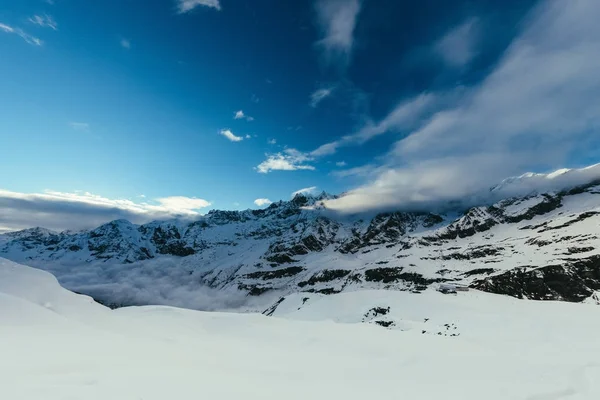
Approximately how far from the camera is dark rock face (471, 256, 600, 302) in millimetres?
97312

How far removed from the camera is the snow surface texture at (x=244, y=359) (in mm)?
6996

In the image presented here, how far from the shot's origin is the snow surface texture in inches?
275

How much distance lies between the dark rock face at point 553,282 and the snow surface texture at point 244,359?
99.6m

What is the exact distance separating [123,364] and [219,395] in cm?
293

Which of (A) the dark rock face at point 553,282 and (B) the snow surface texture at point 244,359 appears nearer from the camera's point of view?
(B) the snow surface texture at point 244,359

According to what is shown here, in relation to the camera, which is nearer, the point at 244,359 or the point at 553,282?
the point at 244,359

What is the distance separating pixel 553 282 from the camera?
339 ft

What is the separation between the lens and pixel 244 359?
10984 millimetres

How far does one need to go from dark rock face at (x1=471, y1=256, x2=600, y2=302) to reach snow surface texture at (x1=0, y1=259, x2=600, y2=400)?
99569mm

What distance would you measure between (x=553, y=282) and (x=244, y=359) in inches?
5013

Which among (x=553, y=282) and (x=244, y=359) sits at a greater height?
(x=553, y=282)

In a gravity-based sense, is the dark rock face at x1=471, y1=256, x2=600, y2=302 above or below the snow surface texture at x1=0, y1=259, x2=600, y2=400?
above

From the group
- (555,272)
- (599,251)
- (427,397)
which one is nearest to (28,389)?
(427,397)

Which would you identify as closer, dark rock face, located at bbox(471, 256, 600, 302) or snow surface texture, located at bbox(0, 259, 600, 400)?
snow surface texture, located at bbox(0, 259, 600, 400)
